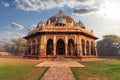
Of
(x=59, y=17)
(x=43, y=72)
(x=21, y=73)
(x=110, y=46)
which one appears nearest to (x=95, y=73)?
(x=43, y=72)

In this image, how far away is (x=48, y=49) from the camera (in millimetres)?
32344

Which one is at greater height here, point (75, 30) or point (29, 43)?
point (75, 30)

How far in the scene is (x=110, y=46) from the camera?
5294cm

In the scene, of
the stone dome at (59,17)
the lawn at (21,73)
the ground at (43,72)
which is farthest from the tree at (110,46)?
the lawn at (21,73)

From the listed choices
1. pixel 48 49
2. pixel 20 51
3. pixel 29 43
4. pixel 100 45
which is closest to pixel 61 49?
pixel 48 49

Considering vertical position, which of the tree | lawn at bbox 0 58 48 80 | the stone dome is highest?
the stone dome

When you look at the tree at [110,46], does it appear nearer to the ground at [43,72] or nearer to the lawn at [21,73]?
the ground at [43,72]

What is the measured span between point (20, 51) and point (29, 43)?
31.2m

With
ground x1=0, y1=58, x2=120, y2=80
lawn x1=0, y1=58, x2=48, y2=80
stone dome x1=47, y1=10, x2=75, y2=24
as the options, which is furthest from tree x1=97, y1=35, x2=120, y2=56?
lawn x1=0, y1=58, x2=48, y2=80

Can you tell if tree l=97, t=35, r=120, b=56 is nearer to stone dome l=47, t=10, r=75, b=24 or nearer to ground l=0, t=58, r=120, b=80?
stone dome l=47, t=10, r=75, b=24

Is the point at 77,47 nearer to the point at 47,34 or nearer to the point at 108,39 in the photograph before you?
the point at 47,34

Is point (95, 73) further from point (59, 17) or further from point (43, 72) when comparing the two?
point (59, 17)

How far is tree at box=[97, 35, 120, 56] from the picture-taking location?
52625 millimetres

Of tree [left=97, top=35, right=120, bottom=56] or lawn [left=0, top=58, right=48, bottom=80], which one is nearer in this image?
lawn [left=0, top=58, right=48, bottom=80]
